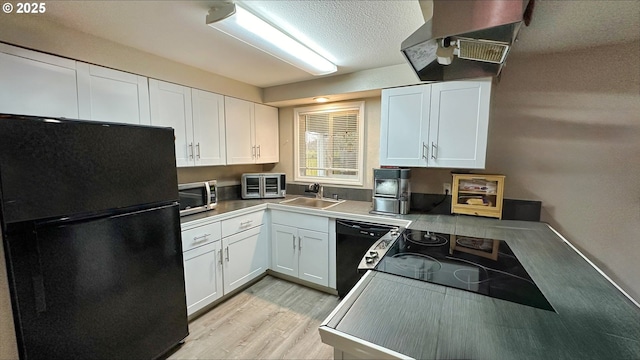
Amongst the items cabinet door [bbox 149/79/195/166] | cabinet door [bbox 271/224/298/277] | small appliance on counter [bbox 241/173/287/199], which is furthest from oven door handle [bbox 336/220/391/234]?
cabinet door [bbox 149/79/195/166]

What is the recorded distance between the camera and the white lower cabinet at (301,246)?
244cm

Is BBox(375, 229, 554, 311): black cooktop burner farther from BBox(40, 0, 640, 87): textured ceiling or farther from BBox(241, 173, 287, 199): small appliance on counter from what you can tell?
BBox(241, 173, 287, 199): small appliance on counter

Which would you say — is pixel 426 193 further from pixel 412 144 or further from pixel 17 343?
pixel 17 343

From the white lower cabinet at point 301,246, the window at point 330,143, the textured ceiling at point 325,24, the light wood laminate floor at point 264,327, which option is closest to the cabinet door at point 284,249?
the white lower cabinet at point 301,246

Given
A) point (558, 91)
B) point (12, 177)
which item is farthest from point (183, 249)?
point (558, 91)

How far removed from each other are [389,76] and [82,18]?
2.18 meters

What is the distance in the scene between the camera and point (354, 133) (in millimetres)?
2869

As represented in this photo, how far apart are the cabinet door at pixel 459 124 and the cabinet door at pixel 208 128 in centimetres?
201

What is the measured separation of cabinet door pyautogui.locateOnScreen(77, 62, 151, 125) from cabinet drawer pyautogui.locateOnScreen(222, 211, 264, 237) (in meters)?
1.08

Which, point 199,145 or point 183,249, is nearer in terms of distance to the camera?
point 183,249

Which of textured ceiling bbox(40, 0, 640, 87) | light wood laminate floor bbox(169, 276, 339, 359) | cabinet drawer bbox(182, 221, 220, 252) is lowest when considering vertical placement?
light wood laminate floor bbox(169, 276, 339, 359)

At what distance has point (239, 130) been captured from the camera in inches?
110

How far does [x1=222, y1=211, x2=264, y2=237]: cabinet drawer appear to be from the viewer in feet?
7.59

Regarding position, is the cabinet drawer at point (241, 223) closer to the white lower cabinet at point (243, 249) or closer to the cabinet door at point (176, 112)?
the white lower cabinet at point (243, 249)
